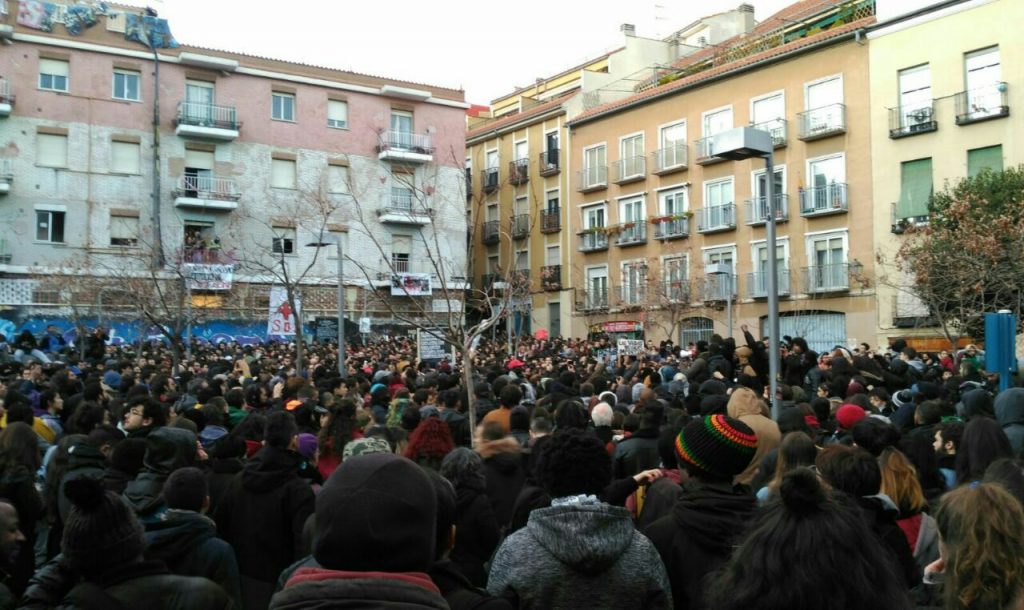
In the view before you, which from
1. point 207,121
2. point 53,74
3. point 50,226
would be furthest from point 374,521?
point 53,74

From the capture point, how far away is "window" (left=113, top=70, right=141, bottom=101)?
39.2 meters

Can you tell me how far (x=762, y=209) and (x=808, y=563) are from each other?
35.6 m

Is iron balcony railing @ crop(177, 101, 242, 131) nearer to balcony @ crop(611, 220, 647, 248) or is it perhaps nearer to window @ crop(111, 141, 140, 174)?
window @ crop(111, 141, 140, 174)

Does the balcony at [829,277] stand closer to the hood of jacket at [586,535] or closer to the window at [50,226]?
the window at [50,226]

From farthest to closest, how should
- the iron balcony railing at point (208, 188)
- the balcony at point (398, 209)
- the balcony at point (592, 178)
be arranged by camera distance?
the balcony at point (398, 209) → the balcony at point (592, 178) → the iron balcony railing at point (208, 188)

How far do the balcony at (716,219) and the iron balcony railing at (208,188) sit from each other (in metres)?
20.3

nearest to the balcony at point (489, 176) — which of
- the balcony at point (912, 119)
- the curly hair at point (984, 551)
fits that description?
the balcony at point (912, 119)

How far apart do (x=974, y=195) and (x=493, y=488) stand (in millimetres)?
25220

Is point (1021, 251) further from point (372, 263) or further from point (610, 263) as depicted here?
point (372, 263)

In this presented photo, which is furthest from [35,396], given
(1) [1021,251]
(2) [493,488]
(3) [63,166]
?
(3) [63,166]

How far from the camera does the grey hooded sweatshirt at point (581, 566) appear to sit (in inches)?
123

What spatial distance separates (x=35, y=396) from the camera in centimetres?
990

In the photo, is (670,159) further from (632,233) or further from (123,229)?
(123,229)

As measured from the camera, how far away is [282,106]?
4284 centimetres
